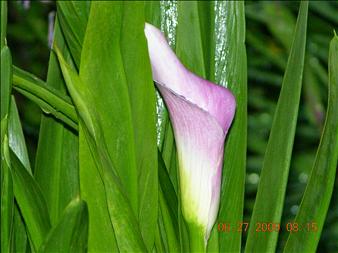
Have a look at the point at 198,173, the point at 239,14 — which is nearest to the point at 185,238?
the point at 198,173

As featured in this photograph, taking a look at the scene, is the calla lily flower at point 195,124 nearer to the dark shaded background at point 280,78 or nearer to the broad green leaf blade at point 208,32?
the broad green leaf blade at point 208,32

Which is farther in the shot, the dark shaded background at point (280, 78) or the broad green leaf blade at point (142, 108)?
the dark shaded background at point (280, 78)

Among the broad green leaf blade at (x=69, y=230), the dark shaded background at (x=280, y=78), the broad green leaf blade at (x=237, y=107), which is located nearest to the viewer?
the broad green leaf blade at (x=69, y=230)

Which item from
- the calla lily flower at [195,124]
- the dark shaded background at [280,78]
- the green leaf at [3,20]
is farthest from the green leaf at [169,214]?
the dark shaded background at [280,78]

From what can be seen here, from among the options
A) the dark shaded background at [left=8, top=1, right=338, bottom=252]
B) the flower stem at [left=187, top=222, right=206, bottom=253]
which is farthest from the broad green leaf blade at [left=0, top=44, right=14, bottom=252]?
the dark shaded background at [left=8, top=1, right=338, bottom=252]

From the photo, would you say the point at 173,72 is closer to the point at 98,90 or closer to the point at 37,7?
the point at 98,90

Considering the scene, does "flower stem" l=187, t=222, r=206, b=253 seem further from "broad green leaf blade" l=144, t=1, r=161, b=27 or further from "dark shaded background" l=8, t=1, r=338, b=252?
"dark shaded background" l=8, t=1, r=338, b=252
